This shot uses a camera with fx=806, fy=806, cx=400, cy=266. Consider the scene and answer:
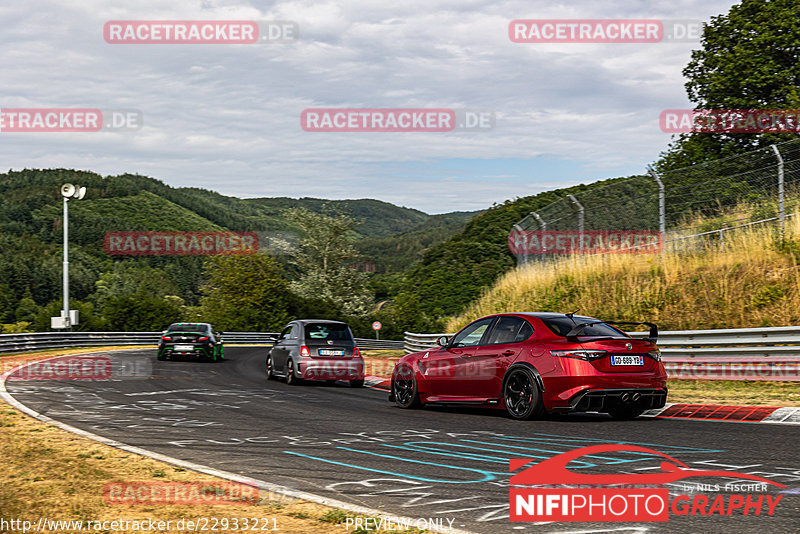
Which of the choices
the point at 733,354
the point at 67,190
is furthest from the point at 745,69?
the point at 67,190

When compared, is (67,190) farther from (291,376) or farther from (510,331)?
(510,331)

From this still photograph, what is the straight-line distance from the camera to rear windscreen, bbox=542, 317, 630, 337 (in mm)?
10734

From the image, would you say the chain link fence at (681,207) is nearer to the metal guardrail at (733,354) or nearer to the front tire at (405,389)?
the metal guardrail at (733,354)

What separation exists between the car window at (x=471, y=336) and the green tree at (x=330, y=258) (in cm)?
7092

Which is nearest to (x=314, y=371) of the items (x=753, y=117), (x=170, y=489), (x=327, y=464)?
(x=327, y=464)

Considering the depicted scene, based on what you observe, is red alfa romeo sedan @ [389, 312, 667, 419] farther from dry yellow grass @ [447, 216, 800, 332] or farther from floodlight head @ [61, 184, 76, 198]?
floodlight head @ [61, 184, 76, 198]

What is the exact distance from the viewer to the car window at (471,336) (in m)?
11.9

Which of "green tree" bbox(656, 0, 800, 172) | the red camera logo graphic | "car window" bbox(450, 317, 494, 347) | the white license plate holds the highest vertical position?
"green tree" bbox(656, 0, 800, 172)

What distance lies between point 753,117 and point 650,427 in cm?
2723

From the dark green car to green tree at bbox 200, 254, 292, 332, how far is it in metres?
37.1

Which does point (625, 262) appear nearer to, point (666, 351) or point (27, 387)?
point (666, 351)

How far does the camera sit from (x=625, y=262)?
69.7ft

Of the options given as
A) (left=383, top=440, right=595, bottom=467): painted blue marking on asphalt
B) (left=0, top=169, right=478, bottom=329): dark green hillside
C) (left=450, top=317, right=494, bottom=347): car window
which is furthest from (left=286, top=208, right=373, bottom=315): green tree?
(left=383, top=440, right=595, bottom=467): painted blue marking on asphalt

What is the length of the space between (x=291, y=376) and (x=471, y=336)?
7.71m
